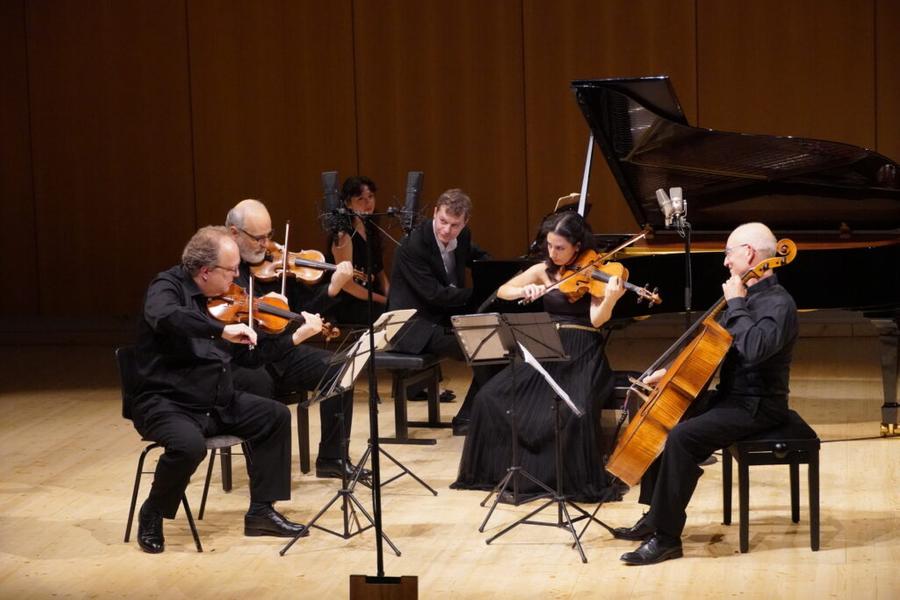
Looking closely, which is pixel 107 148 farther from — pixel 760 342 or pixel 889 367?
pixel 760 342

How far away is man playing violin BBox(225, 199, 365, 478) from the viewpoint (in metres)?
5.53

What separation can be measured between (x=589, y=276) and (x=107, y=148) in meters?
5.74

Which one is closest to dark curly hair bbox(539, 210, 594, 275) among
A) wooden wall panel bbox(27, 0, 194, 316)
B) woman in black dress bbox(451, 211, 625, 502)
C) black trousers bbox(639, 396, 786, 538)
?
woman in black dress bbox(451, 211, 625, 502)

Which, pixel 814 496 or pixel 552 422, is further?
pixel 552 422

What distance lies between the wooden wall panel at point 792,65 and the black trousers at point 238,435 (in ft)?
17.6

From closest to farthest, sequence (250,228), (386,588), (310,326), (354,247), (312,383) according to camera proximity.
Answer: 1. (386,588)
2. (310,326)
3. (250,228)
4. (312,383)
5. (354,247)

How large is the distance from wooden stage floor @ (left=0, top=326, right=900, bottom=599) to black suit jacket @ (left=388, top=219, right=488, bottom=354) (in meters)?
0.58

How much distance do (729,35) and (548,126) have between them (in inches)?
57.2

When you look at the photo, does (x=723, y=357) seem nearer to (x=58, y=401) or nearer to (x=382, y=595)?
(x=382, y=595)

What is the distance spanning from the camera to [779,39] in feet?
30.0

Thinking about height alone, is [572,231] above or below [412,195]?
below

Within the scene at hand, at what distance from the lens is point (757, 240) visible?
4.53m

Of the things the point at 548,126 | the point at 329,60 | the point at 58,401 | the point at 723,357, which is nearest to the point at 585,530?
the point at 723,357

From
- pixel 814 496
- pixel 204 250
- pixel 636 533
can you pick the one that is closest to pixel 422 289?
pixel 204 250
